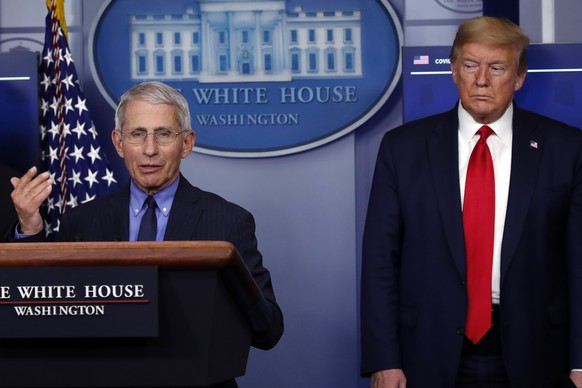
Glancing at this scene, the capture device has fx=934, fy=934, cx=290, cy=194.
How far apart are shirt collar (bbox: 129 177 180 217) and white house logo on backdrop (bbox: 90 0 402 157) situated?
6.17 feet

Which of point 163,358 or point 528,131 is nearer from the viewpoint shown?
point 163,358

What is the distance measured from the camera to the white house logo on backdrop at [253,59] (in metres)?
4.00

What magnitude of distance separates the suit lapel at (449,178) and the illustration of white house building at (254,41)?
5.01 feet

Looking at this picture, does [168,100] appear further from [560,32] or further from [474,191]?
[560,32]

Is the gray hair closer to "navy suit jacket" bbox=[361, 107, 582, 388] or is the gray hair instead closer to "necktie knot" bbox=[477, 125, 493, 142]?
"navy suit jacket" bbox=[361, 107, 582, 388]

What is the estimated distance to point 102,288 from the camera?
1.34 meters

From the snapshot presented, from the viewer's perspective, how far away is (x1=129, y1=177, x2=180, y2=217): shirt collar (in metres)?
2.08

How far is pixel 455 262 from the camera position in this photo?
237 centimetres

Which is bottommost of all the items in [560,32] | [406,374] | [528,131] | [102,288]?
[406,374]

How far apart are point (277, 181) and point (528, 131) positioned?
1.72 metres

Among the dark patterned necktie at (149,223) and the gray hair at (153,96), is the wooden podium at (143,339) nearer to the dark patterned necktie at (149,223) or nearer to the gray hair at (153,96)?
the dark patterned necktie at (149,223)

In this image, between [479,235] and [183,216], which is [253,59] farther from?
[183,216]

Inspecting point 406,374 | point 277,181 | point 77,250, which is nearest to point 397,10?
point 277,181

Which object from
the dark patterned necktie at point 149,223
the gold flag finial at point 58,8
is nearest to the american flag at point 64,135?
the gold flag finial at point 58,8
